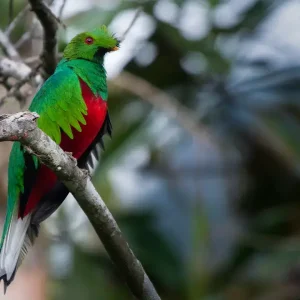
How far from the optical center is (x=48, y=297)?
18.0ft

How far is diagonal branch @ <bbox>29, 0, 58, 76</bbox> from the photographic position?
10.00ft

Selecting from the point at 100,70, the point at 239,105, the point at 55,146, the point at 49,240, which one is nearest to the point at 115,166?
the point at 49,240

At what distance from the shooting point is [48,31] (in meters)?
3.25

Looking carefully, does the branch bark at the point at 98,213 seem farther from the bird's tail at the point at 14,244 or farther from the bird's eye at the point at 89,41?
the bird's eye at the point at 89,41

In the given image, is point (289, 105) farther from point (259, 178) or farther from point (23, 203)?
point (23, 203)

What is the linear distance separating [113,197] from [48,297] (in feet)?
4.09

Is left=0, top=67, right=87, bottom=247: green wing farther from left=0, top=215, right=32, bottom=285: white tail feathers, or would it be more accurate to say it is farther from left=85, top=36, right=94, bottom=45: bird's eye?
left=85, top=36, right=94, bottom=45: bird's eye

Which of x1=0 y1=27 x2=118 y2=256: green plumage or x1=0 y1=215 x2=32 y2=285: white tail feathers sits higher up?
x1=0 y1=27 x2=118 y2=256: green plumage

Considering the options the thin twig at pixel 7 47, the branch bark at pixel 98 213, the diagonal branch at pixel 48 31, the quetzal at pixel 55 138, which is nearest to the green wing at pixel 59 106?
the quetzal at pixel 55 138

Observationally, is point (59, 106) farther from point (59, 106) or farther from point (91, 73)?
point (91, 73)

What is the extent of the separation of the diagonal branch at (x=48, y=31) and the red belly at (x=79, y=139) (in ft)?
0.71

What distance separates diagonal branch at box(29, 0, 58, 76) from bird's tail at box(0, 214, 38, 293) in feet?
2.44

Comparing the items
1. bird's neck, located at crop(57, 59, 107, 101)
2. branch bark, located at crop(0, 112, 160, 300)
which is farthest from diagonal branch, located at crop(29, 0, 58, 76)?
branch bark, located at crop(0, 112, 160, 300)

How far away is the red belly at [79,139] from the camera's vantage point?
3.36 metres
